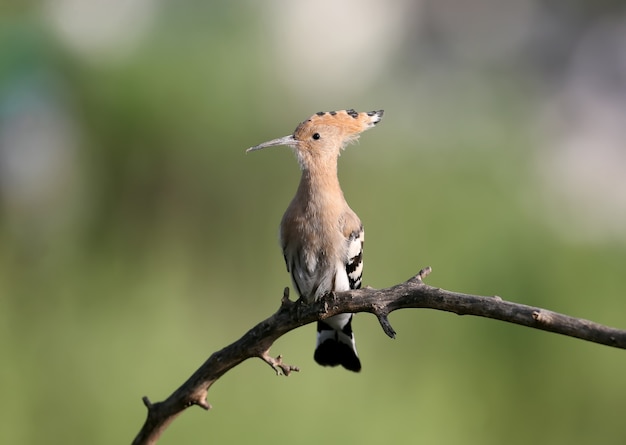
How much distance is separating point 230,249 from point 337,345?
1104 mm

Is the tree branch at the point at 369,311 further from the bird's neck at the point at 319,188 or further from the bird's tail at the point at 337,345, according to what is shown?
the bird's tail at the point at 337,345

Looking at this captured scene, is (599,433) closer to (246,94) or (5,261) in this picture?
(246,94)

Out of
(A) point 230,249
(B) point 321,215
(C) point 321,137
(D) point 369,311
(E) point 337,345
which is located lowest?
(D) point 369,311

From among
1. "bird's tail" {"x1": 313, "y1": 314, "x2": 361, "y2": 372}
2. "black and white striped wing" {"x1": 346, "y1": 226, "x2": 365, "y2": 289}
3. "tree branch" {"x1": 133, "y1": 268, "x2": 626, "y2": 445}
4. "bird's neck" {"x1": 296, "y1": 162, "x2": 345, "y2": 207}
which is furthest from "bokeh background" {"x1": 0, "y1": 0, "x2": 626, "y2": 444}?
"tree branch" {"x1": 133, "y1": 268, "x2": 626, "y2": 445}

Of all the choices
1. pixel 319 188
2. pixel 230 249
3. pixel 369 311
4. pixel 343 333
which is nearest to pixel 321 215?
pixel 319 188

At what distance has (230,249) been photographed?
2574mm

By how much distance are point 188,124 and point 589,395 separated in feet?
4.57

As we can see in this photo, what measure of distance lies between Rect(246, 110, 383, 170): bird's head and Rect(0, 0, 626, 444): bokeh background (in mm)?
1004

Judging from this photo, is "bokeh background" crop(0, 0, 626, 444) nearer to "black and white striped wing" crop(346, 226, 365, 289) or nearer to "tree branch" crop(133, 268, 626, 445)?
"black and white striped wing" crop(346, 226, 365, 289)

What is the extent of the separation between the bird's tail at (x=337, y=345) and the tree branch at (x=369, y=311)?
366mm

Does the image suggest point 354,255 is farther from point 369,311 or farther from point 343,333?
point 369,311

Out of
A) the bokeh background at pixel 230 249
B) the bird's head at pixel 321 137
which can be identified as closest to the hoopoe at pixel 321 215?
the bird's head at pixel 321 137

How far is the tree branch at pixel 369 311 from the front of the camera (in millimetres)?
829

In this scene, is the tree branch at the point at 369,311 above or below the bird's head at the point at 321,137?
below
